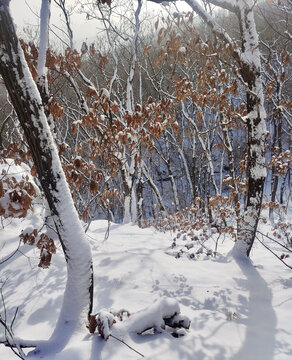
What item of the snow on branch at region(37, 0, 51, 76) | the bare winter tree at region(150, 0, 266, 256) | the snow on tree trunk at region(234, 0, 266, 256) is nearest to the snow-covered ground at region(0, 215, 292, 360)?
the snow on tree trunk at region(234, 0, 266, 256)

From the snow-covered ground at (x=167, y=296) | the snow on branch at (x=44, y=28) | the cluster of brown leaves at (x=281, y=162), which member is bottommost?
the snow-covered ground at (x=167, y=296)

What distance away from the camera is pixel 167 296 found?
4.44 m

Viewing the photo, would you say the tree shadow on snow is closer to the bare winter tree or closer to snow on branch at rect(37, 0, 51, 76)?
the bare winter tree

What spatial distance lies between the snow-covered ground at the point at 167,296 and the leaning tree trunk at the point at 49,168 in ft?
1.40

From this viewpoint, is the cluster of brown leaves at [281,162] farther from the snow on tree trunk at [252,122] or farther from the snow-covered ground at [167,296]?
the snow-covered ground at [167,296]

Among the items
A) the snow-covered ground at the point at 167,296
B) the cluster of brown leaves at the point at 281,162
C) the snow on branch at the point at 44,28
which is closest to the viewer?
the snow-covered ground at the point at 167,296

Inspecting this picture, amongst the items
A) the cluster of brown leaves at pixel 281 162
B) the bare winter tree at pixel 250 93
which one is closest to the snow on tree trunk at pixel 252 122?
the bare winter tree at pixel 250 93

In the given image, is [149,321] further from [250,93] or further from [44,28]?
[250,93]

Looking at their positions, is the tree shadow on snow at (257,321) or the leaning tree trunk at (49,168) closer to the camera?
the leaning tree trunk at (49,168)

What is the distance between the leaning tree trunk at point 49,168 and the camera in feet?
9.07

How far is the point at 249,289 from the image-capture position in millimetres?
4859

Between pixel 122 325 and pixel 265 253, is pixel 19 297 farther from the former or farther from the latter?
pixel 265 253

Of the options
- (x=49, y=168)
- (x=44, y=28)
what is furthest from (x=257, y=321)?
(x=44, y=28)

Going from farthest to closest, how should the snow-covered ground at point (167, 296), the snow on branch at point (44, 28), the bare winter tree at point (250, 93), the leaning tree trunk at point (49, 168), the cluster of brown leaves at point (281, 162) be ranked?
the cluster of brown leaves at point (281, 162)
the bare winter tree at point (250, 93)
the snow on branch at point (44, 28)
the snow-covered ground at point (167, 296)
the leaning tree trunk at point (49, 168)
